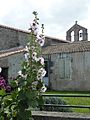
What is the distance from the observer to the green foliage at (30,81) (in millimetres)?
5949

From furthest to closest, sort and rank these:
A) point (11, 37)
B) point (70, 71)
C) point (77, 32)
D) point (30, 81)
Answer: point (77, 32)
point (11, 37)
point (70, 71)
point (30, 81)

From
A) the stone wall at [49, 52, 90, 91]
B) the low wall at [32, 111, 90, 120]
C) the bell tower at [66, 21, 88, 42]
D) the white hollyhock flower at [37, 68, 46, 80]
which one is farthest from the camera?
the bell tower at [66, 21, 88, 42]

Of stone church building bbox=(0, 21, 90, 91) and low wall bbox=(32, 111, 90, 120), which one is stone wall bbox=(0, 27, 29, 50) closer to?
stone church building bbox=(0, 21, 90, 91)

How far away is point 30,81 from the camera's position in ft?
19.5

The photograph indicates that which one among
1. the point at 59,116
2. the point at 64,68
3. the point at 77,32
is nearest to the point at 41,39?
the point at 59,116

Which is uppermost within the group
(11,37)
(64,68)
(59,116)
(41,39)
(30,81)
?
(11,37)

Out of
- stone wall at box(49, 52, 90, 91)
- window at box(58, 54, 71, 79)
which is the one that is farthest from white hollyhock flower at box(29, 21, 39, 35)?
window at box(58, 54, 71, 79)

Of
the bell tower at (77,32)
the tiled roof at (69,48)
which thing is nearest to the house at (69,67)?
the tiled roof at (69,48)

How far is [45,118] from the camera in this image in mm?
7730

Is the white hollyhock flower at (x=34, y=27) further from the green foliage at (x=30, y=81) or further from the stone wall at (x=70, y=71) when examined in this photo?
the stone wall at (x=70, y=71)

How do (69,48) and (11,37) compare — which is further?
(11,37)

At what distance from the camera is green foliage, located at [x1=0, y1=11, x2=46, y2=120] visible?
5.95 m

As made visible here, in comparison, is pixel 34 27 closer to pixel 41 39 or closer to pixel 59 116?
pixel 41 39

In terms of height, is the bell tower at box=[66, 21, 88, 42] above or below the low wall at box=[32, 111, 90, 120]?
above
